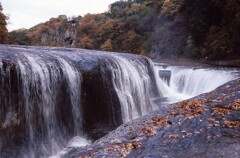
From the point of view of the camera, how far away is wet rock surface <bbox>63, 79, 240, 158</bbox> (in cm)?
461

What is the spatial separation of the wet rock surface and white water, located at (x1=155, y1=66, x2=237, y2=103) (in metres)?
9.46

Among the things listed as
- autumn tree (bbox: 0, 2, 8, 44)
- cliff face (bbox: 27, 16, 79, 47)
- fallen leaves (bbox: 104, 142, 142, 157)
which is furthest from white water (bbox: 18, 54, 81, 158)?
cliff face (bbox: 27, 16, 79, 47)

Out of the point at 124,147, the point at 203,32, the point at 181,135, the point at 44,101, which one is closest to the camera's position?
the point at 124,147

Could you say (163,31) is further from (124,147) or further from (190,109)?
(124,147)

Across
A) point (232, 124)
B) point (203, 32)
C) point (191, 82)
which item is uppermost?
point (203, 32)

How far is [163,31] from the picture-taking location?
39.4 metres

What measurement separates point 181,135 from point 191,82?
44.1ft

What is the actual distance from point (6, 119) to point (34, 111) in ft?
2.98

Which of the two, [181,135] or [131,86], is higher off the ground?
[181,135]

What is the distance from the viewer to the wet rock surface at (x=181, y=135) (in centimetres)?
461

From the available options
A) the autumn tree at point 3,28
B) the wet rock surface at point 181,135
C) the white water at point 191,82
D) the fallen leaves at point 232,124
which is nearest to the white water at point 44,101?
the wet rock surface at point 181,135

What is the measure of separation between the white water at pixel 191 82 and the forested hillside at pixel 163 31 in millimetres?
6435

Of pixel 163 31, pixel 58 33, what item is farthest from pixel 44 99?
pixel 58 33

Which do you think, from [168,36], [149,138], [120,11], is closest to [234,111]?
[149,138]
